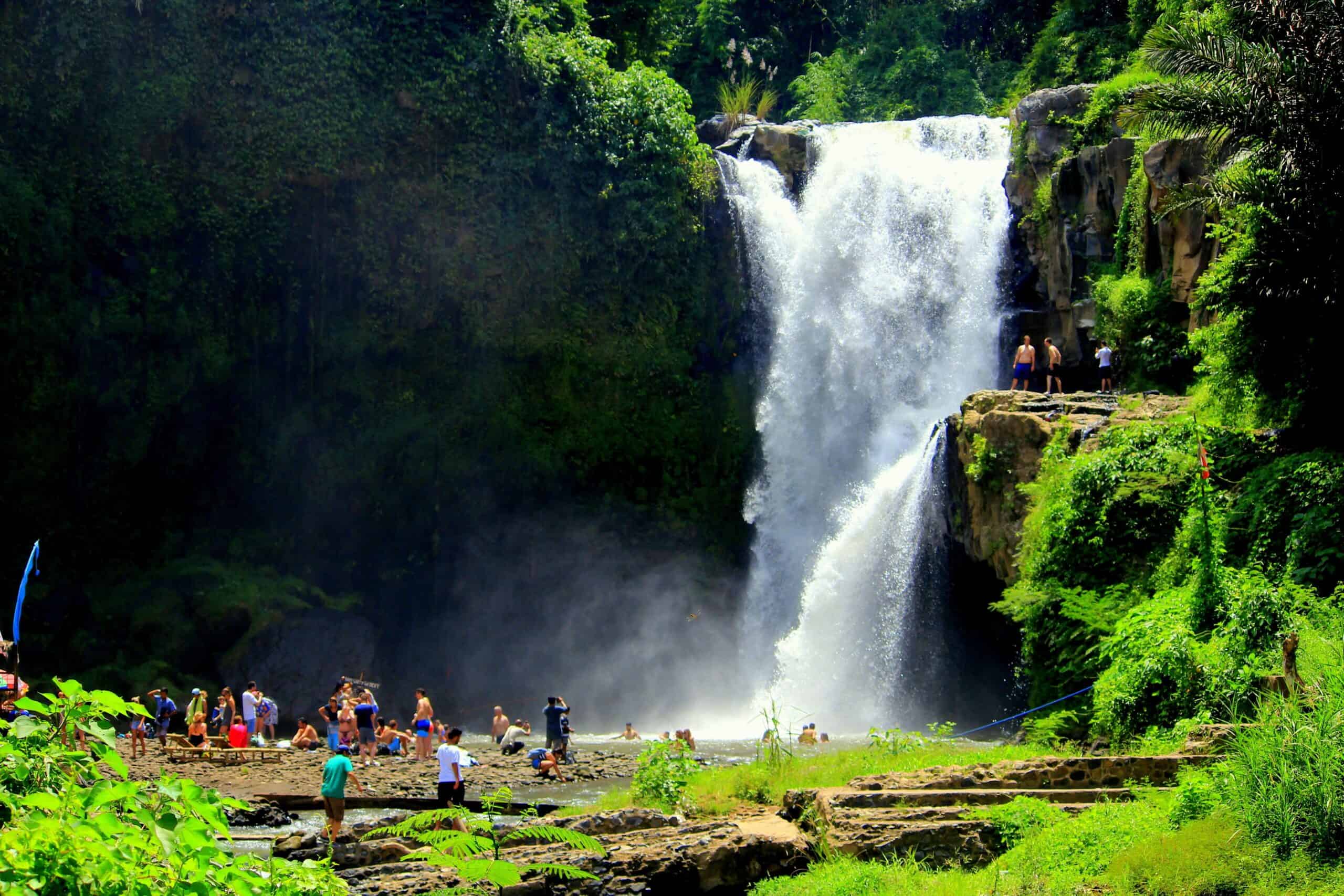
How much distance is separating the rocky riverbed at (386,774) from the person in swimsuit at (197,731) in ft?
1.60

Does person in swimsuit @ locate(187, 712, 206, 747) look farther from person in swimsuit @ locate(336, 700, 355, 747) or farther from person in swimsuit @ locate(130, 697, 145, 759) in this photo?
person in swimsuit @ locate(336, 700, 355, 747)

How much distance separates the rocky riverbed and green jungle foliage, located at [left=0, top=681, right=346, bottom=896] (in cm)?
1176

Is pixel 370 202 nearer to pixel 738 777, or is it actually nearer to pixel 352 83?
pixel 352 83

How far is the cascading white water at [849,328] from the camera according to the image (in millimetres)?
26984

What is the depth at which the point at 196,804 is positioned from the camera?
14.5ft

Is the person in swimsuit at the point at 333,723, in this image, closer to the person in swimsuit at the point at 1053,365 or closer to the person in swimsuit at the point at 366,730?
the person in swimsuit at the point at 366,730

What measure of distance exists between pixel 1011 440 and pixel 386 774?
1037 cm

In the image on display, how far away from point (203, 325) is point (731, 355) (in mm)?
11517

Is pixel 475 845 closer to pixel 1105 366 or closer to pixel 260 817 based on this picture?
pixel 260 817

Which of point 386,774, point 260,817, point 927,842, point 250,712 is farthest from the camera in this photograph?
point 250,712

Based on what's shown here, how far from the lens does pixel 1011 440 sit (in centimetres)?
1959

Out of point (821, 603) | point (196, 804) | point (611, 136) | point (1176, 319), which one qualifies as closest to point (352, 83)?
Answer: point (611, 136)

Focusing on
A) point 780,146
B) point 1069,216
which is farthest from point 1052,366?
point 780,146

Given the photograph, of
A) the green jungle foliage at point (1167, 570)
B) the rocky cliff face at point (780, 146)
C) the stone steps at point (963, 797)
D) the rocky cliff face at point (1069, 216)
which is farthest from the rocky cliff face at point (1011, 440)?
the rocky cliff face at point (780, 146)
